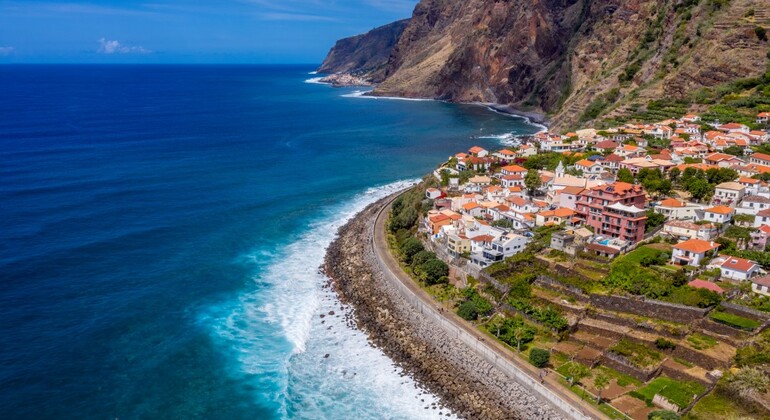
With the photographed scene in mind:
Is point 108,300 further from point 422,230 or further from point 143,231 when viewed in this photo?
point 422,230

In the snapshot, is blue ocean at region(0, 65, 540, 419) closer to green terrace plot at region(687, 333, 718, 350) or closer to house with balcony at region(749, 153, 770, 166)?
green terrace plot at region(687, 333, 718, 350)

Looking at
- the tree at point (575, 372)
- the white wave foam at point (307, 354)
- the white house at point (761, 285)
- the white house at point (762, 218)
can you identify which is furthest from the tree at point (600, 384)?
the white house at point (762, 218)

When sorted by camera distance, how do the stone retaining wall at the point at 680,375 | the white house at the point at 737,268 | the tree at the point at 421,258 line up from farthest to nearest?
the tree at the point at 421,258 → the white house at the point at 737,268 → the stone retaining wall at the point at 680,375

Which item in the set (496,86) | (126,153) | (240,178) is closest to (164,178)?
(240,178)

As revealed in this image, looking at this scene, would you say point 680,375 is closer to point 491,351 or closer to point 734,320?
point 734,320

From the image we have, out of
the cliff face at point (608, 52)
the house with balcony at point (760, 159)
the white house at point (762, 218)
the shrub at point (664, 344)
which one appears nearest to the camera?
the shrub at point (664, 344)

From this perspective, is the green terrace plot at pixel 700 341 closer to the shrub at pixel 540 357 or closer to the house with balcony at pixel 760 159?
the shrub at pixel 540 357
